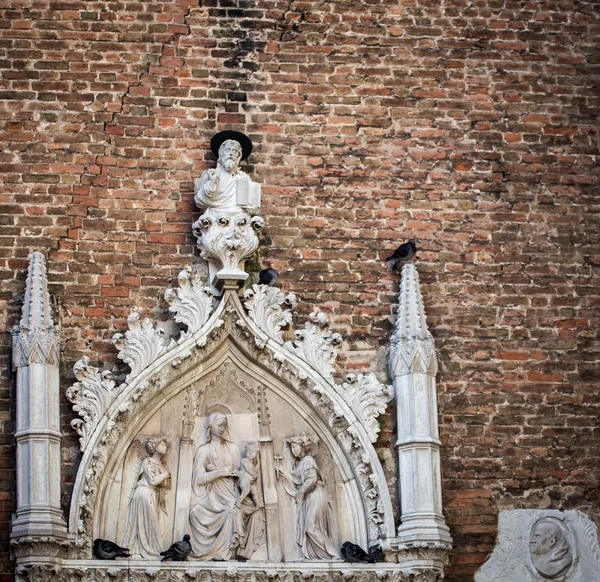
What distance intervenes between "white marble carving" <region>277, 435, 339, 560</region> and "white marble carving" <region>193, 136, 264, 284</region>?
1.40m

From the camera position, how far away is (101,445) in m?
11.2

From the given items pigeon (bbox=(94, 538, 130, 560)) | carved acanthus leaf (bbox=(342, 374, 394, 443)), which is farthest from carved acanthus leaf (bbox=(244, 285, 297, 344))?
pigeon (bbox=(94, 538, 130, 560))

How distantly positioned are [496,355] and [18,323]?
367 centimetres

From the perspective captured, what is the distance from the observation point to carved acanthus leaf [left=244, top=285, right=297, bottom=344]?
11641 mm

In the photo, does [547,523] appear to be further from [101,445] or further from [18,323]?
[18,323]

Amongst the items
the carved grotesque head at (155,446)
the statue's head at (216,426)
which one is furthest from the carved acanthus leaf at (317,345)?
the carved grotesque head at (155,446)

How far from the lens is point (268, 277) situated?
11.8 meters

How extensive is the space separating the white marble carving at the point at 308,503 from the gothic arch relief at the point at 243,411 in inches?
2.7

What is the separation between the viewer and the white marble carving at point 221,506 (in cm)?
1117

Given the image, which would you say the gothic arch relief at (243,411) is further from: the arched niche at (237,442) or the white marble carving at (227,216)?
the white marble carving at (227,216)

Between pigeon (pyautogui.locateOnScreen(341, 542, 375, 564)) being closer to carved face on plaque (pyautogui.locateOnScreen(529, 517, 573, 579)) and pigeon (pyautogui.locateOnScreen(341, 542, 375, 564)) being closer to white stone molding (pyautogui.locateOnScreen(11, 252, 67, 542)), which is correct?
carved face on plaque (pyautogui.locateOnScreen(529, 517, 573, 579))

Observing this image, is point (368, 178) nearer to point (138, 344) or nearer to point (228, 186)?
point (228, 186)

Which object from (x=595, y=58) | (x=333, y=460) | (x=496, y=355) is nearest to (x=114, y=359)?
(x=333, y=460)

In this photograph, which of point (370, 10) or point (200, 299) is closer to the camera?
point (200, 299)
